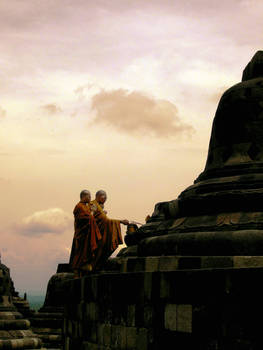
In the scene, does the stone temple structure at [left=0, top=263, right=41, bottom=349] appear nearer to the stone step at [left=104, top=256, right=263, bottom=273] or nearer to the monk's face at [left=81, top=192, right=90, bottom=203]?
the monk's face at [left=81, top=192, right=90, bottom=203]

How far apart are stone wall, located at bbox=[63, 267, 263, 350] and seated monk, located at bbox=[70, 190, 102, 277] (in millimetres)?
2447

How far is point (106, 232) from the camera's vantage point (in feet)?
54.0

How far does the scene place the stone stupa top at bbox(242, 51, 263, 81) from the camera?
15.2 m

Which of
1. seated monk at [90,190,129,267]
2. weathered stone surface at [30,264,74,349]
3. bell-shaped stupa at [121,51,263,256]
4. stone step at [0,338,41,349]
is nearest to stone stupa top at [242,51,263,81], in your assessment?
bell-shaped stupa at [121,51,263,256]

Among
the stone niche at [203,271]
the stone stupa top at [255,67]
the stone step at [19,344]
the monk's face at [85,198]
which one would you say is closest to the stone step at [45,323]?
the stone step at [19,344]

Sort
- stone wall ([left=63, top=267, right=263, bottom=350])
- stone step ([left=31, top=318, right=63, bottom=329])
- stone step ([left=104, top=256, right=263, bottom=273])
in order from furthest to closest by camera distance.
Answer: stone step ([left=31, top=318, right=63, bottom=329]) < stone step ([left=104, top=256, right=263, bottom=273]) < stone wall ([left=63, top=267, right=263, bottom=350])

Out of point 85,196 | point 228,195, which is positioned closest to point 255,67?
point 228,195

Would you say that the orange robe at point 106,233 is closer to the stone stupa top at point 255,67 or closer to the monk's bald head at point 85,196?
the monk's bald head at point 85,196

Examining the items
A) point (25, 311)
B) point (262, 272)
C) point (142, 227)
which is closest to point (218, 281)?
point (262, 272)

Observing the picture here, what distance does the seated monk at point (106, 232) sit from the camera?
16.2 metres

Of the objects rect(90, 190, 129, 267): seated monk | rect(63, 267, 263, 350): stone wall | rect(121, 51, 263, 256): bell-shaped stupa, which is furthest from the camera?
rect(90, 190, 129, 267): seated monk

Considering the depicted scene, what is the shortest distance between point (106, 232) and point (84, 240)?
23.7 inches

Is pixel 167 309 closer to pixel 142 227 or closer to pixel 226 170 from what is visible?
pixel 226 170

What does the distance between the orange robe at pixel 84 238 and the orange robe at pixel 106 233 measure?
14 centimetres
